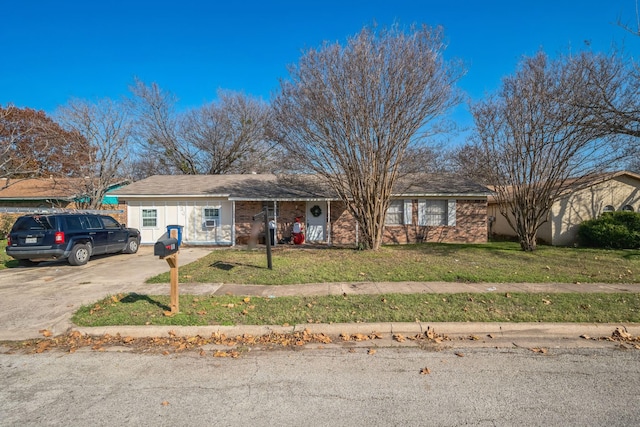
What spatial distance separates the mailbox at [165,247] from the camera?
17.2ft

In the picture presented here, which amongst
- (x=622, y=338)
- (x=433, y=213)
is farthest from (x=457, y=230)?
(x=622, y=338)

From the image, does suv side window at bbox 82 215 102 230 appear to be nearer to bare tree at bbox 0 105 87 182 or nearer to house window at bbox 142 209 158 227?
house window at bbox 142 209 158 227

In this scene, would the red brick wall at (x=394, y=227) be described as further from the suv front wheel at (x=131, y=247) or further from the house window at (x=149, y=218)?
the suv front wheel at (x=131, y=247)

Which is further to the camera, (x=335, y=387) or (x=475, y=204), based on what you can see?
(x=475, y=204)

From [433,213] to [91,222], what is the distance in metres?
14.0

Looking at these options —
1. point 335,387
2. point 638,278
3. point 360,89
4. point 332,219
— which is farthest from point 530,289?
point 332,219

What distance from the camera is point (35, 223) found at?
998 cm

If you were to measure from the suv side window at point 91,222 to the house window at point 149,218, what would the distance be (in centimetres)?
500

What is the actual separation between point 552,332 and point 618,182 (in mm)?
15132

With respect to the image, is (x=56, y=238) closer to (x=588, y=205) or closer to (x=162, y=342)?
(x=162, y=342)

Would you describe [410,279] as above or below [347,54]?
below

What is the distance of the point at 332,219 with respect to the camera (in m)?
17.0

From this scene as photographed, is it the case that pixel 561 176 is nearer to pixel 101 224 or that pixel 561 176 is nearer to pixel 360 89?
pixel 360 89

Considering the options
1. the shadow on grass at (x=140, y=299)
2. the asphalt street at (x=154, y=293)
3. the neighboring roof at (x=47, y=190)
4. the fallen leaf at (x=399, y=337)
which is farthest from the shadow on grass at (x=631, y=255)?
the neighboring roof at (x=47, y=190)
